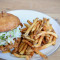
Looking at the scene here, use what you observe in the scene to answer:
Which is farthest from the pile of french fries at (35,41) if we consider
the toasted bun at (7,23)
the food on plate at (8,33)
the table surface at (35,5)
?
the table surface at (35,5)

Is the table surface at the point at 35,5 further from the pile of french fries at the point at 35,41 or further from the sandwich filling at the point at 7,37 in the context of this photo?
the sandwich filling at the point at 7,37

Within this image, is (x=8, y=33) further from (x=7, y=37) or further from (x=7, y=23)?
(x=7, y=23)

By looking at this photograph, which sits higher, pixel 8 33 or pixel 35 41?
pixel 8 33

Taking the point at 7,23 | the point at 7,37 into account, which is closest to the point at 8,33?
the point at 7,37

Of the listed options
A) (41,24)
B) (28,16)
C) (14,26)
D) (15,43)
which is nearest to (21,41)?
(15,43)

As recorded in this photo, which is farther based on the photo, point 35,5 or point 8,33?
point 35,5

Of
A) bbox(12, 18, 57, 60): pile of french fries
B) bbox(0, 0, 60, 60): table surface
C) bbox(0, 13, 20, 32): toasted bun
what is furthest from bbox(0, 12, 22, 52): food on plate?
bbox(0, 0, 60, 60): table surface

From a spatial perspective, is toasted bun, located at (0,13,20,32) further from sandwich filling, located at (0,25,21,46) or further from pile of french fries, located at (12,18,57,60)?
pile of french fries, located at (12,18,57,60)

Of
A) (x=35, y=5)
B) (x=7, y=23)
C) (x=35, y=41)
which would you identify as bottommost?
(x=35, y=41)
